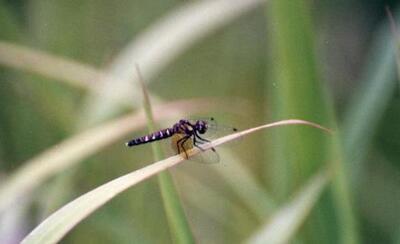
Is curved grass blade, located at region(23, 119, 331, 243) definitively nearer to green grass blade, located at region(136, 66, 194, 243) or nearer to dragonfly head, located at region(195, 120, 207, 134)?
green grass blade, located at region(136, 66, 194, 243)

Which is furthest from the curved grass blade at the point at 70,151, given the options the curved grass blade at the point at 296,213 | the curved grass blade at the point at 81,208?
the curved grass blade at the point at 81,208

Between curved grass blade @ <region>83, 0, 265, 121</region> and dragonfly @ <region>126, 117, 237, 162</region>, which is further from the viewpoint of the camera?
curved grass blade @ <region>83, 0, 265, 121</region>

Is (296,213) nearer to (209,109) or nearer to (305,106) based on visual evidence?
(305,106)

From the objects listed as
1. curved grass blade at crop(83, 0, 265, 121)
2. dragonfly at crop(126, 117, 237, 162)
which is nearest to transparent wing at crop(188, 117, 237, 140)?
dragonfly at crop(126, 117, 237, 162)

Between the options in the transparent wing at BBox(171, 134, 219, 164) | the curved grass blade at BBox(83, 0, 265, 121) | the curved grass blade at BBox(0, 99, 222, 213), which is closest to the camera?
the transparent wing at BBox(171, 134, 219, 164)

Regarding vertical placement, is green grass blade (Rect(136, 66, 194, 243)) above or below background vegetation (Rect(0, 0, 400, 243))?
below

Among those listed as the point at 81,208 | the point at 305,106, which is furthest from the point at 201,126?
the point at 81,208
